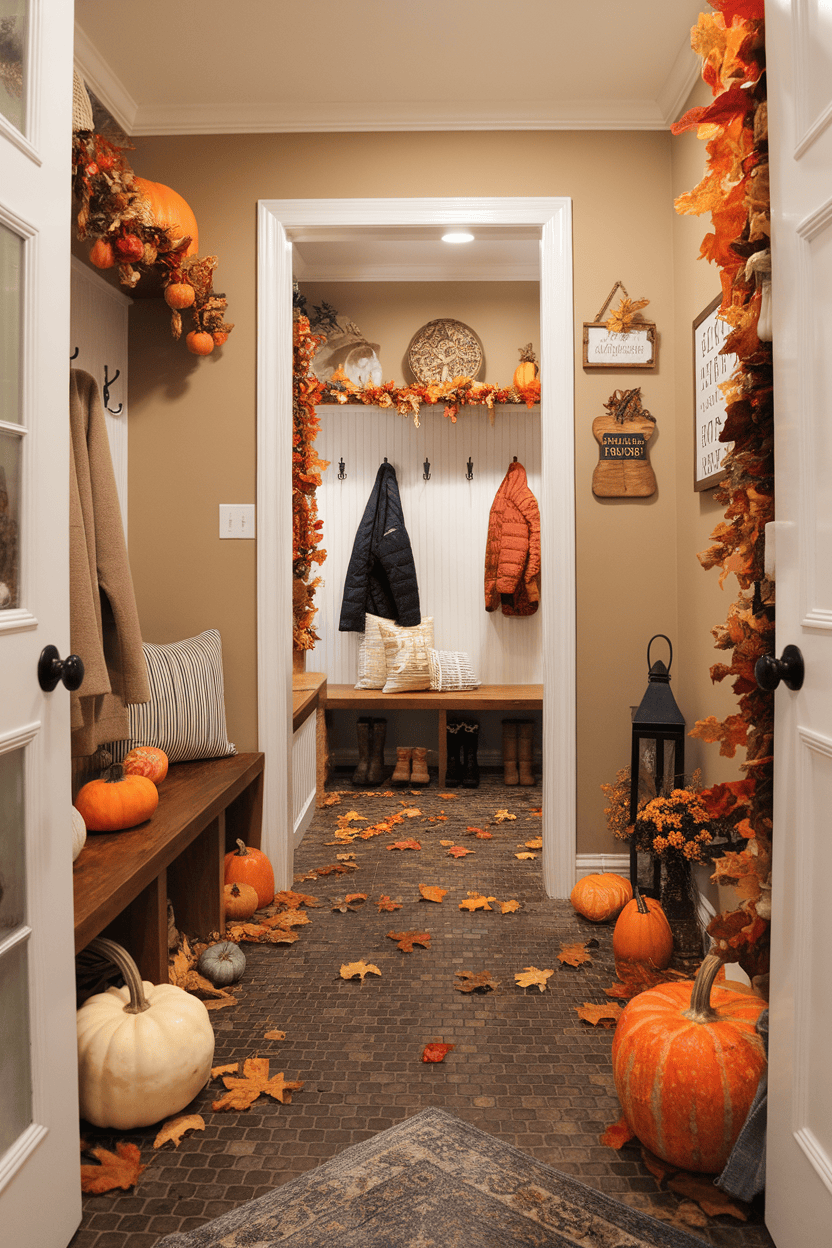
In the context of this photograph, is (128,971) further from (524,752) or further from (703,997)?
(524,752)

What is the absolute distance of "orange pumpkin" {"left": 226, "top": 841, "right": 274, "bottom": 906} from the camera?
8.46 ft

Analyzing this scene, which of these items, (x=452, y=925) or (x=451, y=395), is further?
(x=451, y=395)

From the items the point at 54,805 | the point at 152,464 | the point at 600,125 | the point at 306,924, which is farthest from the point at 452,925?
the point at 600,125

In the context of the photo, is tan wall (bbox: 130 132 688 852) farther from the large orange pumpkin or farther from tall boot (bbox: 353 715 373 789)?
tall boot (bbox: 353 715 373 789)

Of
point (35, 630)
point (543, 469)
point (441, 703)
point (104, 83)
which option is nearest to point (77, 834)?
point (35, 630)

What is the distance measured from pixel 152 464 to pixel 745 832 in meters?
2.21

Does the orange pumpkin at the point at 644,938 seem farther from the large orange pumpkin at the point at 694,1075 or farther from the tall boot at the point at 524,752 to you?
the tall boot at the point at 524,752

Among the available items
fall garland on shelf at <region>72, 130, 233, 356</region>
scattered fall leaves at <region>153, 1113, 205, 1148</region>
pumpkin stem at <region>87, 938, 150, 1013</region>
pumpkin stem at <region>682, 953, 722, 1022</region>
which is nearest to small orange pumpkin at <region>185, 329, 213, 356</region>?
fall garland on shelf at <region>72, 130, 233, 356</region>

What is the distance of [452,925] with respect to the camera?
2.53m

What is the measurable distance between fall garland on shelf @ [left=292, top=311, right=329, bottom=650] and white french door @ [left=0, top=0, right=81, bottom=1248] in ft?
6.77

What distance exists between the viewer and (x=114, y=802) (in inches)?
78.1

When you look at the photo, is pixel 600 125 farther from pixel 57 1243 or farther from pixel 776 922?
pixel 57 1243

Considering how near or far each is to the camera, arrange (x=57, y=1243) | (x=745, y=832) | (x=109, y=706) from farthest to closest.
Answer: (x=109, y=706) < (x=745, y=832) < (x=57, y=1243)

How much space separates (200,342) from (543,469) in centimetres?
120
